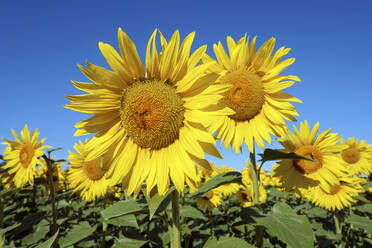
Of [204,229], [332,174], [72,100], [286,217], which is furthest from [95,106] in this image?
[204,229]

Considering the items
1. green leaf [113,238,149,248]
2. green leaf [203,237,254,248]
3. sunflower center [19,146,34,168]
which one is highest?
sunflower center [19,146,34,168]

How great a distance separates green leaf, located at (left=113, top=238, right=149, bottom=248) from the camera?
2.69 m

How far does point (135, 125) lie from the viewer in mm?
2154

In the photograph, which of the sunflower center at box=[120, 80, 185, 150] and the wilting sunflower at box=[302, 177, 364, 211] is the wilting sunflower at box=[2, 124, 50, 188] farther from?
the wilting sunflower at box=[302, 177, 364, 211]

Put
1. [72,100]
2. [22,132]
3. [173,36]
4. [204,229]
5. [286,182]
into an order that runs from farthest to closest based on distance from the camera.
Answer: [204,229]
[22,132]
[286,182]
[72,100]
[173,36]

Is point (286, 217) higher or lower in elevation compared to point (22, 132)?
lower

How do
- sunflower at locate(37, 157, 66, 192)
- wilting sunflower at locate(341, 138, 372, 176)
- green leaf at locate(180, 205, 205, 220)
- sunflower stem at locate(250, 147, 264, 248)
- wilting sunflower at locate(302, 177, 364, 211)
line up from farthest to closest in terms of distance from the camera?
sunflower at locate(37, 157, 66, 192), wilting sunflower at locate(341, 138, 372, 176), wilting sunflower at locate(302, 177, 364, 211), green leaf at locate(180, 205, 205, 220), sunflower stem at locate(250, 147, 264, 248)

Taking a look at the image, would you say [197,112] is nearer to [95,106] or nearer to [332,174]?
[95,106]

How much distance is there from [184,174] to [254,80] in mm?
1446

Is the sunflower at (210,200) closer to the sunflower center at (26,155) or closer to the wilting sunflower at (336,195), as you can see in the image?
the wilting sunflower at (336,195)

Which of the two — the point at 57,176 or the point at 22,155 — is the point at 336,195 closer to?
the point at 22,155

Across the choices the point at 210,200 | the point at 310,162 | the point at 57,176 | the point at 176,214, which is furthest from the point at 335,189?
the point at 57,176

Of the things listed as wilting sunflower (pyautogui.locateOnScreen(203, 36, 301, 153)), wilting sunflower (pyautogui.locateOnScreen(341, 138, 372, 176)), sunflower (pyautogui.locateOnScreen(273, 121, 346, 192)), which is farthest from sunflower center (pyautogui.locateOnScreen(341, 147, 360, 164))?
wilting sunflower (pyautogui.locateOnScreen(203, 36, 301, 153))

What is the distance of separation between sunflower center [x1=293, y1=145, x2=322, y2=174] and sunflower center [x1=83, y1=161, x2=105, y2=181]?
13.8 ft
